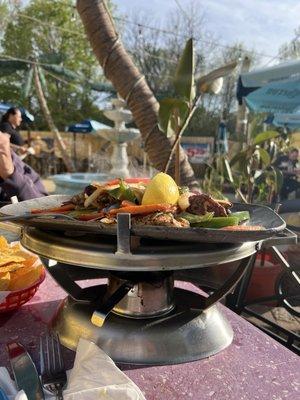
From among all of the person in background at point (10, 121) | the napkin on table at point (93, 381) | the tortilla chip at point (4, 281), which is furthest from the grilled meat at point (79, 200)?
the person in background at point (10, 121)

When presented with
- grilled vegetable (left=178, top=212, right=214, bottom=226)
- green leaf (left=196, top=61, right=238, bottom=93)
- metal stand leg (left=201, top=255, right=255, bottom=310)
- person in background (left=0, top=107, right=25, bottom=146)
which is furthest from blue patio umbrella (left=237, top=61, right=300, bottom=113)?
grilled vegetable (left=178, top=212, right=214, bottom=226)

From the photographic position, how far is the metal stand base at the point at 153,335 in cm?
113

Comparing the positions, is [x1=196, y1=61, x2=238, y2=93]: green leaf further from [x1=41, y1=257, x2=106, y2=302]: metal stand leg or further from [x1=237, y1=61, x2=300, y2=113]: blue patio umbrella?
[x1=237, y1=61, x2=300, y2=113]: blue patio umbrella

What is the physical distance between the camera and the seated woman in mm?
3025

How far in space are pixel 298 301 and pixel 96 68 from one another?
28853 millimetres

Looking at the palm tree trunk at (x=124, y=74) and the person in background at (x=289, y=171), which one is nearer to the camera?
the palm tree trunk at (x=124, y=74)

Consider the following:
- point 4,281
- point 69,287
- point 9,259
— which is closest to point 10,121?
point 9,259

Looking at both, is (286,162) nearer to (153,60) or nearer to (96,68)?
(153,60)

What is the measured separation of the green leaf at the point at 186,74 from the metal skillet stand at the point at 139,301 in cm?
207

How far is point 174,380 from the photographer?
43.0 inches

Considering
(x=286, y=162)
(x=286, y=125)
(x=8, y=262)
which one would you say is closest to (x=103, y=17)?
(x=8, y=262)

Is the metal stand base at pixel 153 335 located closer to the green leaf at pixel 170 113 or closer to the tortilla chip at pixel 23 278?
the tortilla chip at pixel 23 278

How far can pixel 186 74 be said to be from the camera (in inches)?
121

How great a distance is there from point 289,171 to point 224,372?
29.7 ft
